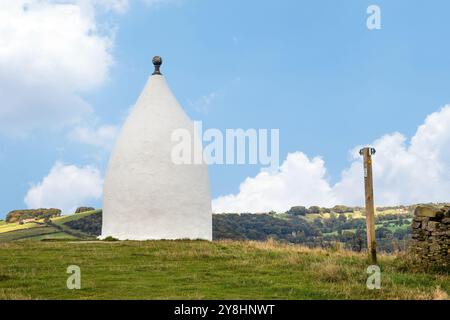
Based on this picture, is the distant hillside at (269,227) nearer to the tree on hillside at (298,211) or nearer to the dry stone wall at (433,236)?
the tree on hillside at (298,211)

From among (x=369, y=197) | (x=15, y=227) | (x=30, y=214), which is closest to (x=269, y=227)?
(x=15, y=227)

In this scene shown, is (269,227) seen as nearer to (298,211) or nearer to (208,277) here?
(298,211)

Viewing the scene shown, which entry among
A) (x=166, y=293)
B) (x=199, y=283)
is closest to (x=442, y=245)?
(x=199, y=283)

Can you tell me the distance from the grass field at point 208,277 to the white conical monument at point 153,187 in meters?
7.92

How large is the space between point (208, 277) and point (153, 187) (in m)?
14.0

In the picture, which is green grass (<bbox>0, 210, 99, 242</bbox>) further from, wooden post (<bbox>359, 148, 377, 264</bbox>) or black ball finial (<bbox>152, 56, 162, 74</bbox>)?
wooden post (<bbox>359, 148, 377, 264</bbox>)

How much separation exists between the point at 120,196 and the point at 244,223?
24139 millimetres

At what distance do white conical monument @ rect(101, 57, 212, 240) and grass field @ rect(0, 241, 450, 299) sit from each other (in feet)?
26.0

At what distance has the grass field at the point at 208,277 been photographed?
401 inches

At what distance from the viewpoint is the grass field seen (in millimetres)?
10180

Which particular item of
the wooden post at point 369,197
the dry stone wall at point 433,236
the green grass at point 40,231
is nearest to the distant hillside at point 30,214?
the green grass at point 40,231
